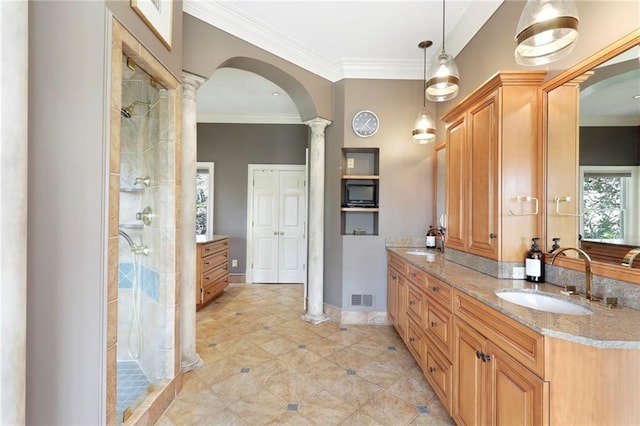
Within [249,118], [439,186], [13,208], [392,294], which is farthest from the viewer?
[249,118]

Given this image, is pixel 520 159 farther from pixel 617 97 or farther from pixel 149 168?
pixel 149 168

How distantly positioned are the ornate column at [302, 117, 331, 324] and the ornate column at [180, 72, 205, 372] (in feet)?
4.65

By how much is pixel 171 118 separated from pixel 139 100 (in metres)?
0.21

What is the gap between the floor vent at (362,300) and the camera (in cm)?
333

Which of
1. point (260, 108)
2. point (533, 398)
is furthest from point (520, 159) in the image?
point (260, 108)

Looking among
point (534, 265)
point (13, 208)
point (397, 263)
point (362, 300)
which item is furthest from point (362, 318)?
point (13, 208)

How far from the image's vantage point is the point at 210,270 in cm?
392

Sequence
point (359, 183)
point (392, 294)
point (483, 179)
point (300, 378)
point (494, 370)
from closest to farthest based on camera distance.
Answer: point (494, 370) < point (483, 179) < point (300, 378) < point (392, 294) < point (359, 183)

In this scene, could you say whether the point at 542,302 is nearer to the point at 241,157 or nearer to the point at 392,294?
the point at 392,294

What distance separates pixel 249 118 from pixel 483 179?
4.18 meters

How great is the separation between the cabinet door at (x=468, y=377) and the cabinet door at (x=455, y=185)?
0.82 metres

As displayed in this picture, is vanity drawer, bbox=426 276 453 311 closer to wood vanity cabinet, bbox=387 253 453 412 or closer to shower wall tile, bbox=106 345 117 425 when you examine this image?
wood vanity cabinet, bbox=387 253 453 412

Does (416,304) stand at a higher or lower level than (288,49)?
lower

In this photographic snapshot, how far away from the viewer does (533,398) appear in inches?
41.3
